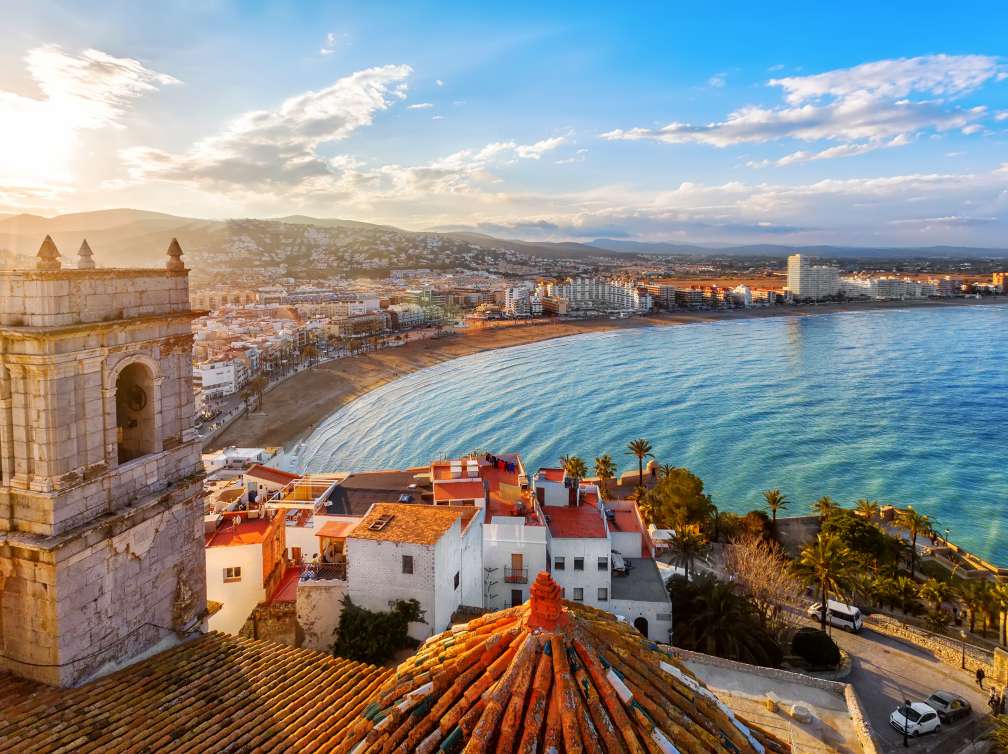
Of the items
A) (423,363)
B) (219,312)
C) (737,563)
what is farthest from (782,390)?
(219,312)

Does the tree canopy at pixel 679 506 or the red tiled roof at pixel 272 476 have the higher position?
the red tiled roof at pixel 272 476

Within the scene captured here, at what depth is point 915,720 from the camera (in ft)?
51.1

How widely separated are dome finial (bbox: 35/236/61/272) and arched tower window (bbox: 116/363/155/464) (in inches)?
71.6

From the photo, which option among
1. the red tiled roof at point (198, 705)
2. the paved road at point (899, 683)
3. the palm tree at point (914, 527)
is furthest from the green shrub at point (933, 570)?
the red tiled roof at point (198, 705)

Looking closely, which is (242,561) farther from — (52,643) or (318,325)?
(318,325)

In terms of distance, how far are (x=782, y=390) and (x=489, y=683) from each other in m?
68.4

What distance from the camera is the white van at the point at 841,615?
22047mm

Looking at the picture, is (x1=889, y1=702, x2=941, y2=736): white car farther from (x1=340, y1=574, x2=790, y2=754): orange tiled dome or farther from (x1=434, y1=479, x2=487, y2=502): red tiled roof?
(x1=340, y1=574, x2=790, y2=754): orange tiled dome

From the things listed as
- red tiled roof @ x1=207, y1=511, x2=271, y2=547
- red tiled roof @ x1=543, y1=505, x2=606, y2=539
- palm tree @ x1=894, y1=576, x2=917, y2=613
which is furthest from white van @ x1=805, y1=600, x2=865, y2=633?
red tiled roof @ x1=207, y1=511, x2=271, y2=547

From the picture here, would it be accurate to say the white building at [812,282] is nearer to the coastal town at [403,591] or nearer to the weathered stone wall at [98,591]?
the coastal town at [403,591]

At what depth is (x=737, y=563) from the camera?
25.3 m

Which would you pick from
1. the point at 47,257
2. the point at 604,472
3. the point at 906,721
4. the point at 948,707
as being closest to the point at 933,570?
the point at 604,472

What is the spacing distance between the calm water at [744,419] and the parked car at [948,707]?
2007cm

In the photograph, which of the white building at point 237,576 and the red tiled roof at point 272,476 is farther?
the red tiled roof at point 272,476
